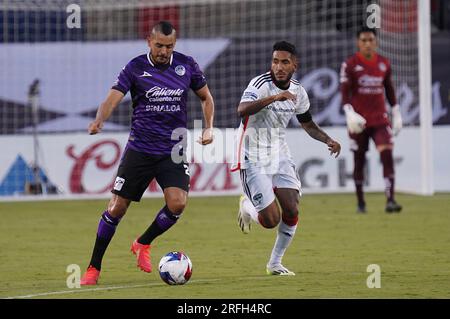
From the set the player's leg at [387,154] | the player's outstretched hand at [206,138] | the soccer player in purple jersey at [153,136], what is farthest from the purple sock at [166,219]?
the player's leg at [387,154]

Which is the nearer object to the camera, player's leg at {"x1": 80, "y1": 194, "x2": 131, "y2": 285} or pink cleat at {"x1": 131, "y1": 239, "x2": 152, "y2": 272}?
player's leg at {"x1": 80, "y1": 194, "x2": 131, "y2": 285}

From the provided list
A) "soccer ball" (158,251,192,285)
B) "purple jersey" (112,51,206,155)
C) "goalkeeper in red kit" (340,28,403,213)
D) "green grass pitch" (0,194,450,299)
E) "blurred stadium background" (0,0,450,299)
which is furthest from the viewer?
"blurred stadium background" (0,0,450,299)

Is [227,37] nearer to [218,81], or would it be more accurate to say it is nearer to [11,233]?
[218,81]

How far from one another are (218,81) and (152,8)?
2.21 meters

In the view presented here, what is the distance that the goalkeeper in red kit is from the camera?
17.4m

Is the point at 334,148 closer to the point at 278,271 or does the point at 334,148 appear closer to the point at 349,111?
the point at 278,271

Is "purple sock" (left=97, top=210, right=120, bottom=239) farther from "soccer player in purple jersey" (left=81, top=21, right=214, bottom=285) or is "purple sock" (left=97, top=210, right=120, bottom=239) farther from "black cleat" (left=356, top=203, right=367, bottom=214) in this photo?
"black cleat" (left=356, top=203, right=367, bottom=214)

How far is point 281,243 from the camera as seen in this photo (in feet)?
35.7

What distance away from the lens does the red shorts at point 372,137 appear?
17406 mm

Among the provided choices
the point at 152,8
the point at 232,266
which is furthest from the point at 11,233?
the point at 152,8

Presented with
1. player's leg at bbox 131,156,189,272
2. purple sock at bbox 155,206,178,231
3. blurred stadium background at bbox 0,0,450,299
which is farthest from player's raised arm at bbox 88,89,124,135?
blurred stadium background at bbox 0,0,450,299

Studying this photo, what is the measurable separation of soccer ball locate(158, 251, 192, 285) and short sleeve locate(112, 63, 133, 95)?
5.28 ft

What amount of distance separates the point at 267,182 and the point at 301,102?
2.78 feet

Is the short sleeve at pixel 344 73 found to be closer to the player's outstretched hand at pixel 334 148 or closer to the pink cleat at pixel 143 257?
the player's outstretched hand at pixel 334 148
